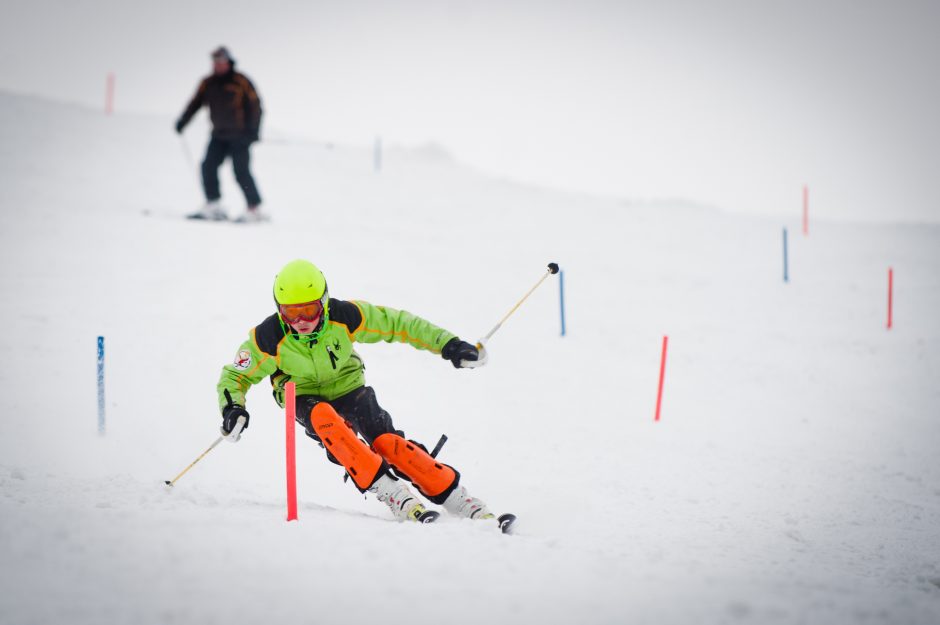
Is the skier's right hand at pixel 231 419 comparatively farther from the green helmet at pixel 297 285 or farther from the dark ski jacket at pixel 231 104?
the dark ski jacket at pixel 231 104

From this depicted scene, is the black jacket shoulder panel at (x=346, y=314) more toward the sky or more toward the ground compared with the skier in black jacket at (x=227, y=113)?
more toward the ground

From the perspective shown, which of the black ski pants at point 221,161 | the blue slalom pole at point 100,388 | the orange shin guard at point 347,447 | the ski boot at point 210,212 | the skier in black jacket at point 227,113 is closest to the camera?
the orange shin guard at point 347,447

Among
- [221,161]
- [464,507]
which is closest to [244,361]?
[464,507]

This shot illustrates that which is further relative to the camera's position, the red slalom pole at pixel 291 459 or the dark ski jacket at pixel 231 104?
the dark ski jacket at pixel 231 104

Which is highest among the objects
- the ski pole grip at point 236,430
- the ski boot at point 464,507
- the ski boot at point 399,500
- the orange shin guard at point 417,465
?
the ski pole grip at point 236,430

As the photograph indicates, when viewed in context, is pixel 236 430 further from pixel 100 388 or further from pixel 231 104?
pixel 231 104

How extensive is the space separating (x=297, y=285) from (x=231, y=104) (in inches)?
302

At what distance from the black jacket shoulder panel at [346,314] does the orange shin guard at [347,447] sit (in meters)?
0.67

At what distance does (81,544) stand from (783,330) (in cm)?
1070

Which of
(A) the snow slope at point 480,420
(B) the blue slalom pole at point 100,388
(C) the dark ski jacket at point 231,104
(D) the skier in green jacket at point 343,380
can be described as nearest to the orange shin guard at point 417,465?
(D) the skier in green jacket at point 343,380

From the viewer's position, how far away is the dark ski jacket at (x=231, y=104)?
1073 centimetres

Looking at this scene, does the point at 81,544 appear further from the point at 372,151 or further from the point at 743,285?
the point at 372,151

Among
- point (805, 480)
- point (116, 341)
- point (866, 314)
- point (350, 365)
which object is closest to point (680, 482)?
point (805, 480)

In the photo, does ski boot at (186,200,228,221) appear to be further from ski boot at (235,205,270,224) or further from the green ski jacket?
the green ski jacket
